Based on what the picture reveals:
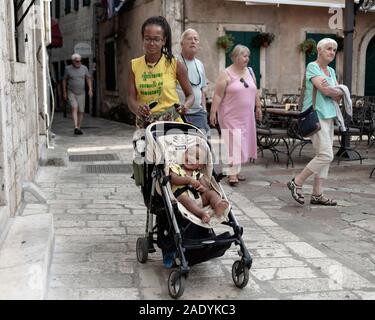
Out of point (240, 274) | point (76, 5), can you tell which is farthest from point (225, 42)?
point (76, 5)

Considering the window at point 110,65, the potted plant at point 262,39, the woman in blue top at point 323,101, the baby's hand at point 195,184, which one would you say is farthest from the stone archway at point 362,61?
the baby's hand at point 195,184

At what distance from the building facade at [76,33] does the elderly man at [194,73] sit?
13872 millimetres

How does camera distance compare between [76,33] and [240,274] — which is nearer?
[240,274]

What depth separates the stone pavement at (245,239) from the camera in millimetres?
3646

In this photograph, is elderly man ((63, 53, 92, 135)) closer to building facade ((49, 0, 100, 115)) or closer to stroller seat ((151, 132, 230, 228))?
building facade ((49, 0, 100, 115))

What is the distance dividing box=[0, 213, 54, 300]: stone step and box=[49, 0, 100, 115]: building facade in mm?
15746

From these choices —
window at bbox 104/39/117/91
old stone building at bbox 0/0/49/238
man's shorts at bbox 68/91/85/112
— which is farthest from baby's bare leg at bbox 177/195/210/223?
window at bbox 104/39/117/91

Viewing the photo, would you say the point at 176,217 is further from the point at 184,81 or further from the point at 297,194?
the point at 297,194

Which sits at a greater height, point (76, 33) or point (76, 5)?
point (76, 5)

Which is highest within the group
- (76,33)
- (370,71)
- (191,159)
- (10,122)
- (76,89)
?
(76,33)

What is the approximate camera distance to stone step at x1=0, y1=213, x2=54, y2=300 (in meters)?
3.14

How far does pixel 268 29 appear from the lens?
13898mm

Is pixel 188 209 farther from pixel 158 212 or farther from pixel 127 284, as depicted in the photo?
pixel 127 284

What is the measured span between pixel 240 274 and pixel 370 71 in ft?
42.7
